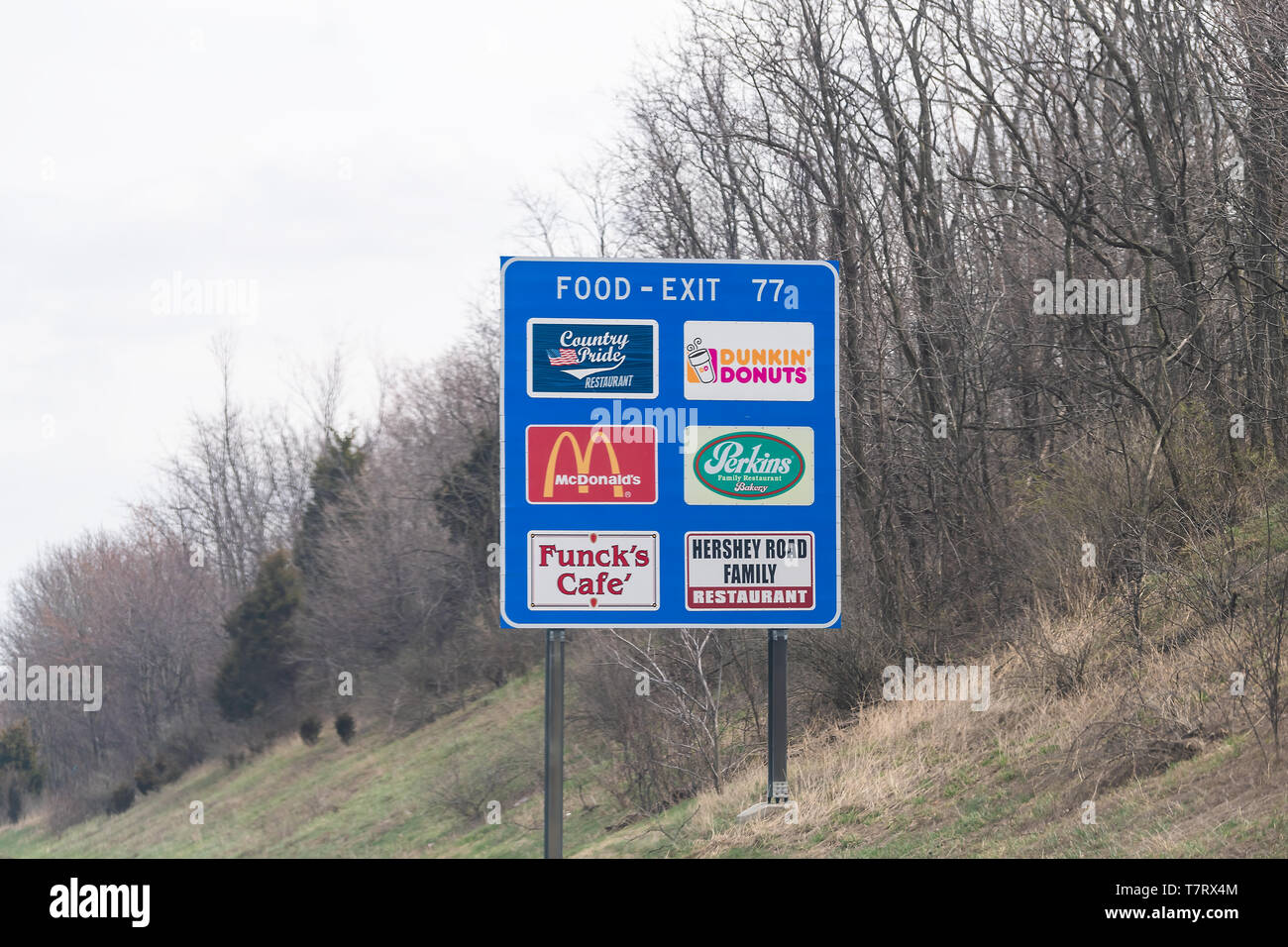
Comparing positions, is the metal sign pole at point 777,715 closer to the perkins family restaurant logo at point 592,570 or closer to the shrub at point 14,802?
the perkins family restaurant logo at point 592,570

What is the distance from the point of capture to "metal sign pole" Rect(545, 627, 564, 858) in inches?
440

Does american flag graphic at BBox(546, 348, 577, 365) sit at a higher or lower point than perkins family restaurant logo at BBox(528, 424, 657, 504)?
higher

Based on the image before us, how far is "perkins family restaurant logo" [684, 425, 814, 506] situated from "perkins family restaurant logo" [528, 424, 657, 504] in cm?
40

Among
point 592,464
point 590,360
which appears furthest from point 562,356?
point 592,464

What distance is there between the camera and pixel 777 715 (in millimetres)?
12727

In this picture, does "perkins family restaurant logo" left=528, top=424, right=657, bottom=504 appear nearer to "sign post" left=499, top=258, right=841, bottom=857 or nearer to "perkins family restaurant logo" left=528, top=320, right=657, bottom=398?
"sign post" left=499, top=258, right=841, bottom=857

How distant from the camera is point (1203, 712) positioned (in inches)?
410

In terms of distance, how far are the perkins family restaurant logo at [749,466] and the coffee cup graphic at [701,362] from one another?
0.45 m

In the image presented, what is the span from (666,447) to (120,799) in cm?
4789

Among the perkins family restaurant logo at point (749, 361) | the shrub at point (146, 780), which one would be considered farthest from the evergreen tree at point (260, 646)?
the perkins family restaurant logo at point (749, 361)

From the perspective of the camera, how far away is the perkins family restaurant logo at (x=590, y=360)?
1166 centimetres

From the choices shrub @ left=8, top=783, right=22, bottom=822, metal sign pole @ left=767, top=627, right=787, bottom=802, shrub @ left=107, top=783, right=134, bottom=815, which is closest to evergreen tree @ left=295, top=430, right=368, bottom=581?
shrub @ left=107, top=783, right=134, bottom=815

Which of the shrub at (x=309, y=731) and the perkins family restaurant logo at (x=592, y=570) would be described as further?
the shrub at (x=309, y=731)

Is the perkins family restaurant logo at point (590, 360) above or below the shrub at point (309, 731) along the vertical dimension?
above
